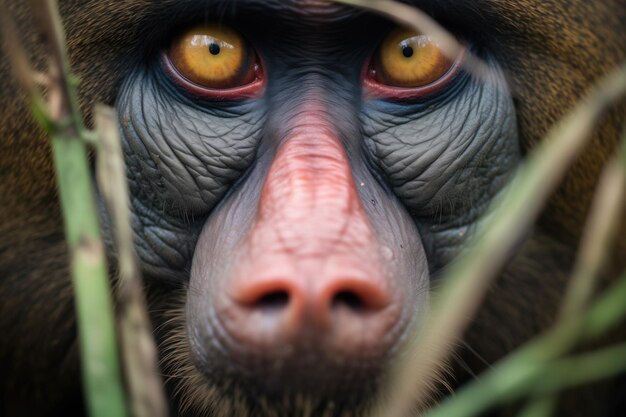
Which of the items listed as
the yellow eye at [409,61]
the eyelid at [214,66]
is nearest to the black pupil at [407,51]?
the yellow eye at [409,61]

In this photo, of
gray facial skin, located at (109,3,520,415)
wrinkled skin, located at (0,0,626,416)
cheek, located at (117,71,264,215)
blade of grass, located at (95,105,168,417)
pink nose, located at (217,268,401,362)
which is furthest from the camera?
cheek, located at (117,71,264,215)

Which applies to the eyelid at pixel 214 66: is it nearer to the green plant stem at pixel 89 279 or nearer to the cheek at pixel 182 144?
the cheek at pixel 182 144

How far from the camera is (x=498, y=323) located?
326cm

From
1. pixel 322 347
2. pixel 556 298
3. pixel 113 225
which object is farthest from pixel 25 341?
pixel 556 298

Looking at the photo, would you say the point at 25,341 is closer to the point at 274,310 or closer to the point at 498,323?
the point at 274,310

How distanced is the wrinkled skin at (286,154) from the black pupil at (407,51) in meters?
0.09

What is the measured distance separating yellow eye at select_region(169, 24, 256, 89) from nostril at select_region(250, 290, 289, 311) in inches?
33.7

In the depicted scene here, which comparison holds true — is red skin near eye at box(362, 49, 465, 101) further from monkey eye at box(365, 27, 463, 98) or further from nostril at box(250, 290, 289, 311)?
nostril at box(250, 290, 289, 311)

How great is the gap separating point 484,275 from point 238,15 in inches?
53.9

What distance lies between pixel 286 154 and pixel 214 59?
473 mm

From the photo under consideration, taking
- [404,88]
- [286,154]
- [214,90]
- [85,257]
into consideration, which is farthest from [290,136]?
[85,257]

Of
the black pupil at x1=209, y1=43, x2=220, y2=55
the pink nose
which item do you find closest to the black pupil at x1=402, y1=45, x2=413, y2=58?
the black pupil at x1=209, y1=43, x2=220, y2=55

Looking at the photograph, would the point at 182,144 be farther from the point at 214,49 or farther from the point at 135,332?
the point at 135,332

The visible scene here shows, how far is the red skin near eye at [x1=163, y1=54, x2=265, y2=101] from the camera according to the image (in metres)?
2.78
